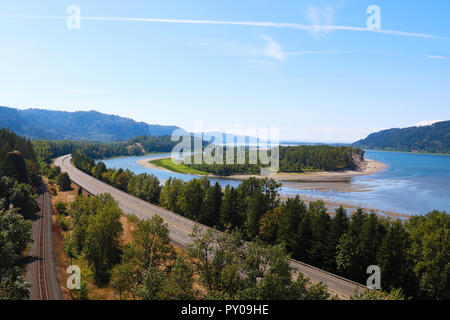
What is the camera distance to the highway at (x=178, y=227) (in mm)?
32000


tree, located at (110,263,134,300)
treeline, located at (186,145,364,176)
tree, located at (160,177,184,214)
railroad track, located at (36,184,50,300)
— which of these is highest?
treeline, located at (186,145,364,176)

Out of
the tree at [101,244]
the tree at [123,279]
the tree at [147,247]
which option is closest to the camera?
the tree at [123,279]

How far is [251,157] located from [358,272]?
151596 mm

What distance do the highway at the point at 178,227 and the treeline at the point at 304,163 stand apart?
77418 mm

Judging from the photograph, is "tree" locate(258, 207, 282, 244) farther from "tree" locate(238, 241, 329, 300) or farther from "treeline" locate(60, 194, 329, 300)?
"tree" locate(238, 241, 329, 300)

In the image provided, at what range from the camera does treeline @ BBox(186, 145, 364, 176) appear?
162 meters

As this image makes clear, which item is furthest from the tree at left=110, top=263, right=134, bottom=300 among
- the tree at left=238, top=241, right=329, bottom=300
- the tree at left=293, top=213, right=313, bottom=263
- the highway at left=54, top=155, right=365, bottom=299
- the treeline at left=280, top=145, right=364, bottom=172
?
the treeline at left=280, top=145, right=364, bottom=172

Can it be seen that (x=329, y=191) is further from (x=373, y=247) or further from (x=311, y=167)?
(x=373, y=247)

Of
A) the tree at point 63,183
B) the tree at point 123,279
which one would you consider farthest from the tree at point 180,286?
the tree at point 63,183

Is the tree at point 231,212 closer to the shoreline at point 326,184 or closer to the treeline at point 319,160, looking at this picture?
the shoreline at point 326,184

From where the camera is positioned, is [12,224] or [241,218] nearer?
[12,224]

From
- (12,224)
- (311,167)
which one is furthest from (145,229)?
(311,167)

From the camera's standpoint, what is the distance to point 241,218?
54.8 meters

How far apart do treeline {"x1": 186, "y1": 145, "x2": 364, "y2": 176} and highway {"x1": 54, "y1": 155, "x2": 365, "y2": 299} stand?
77418 mm
